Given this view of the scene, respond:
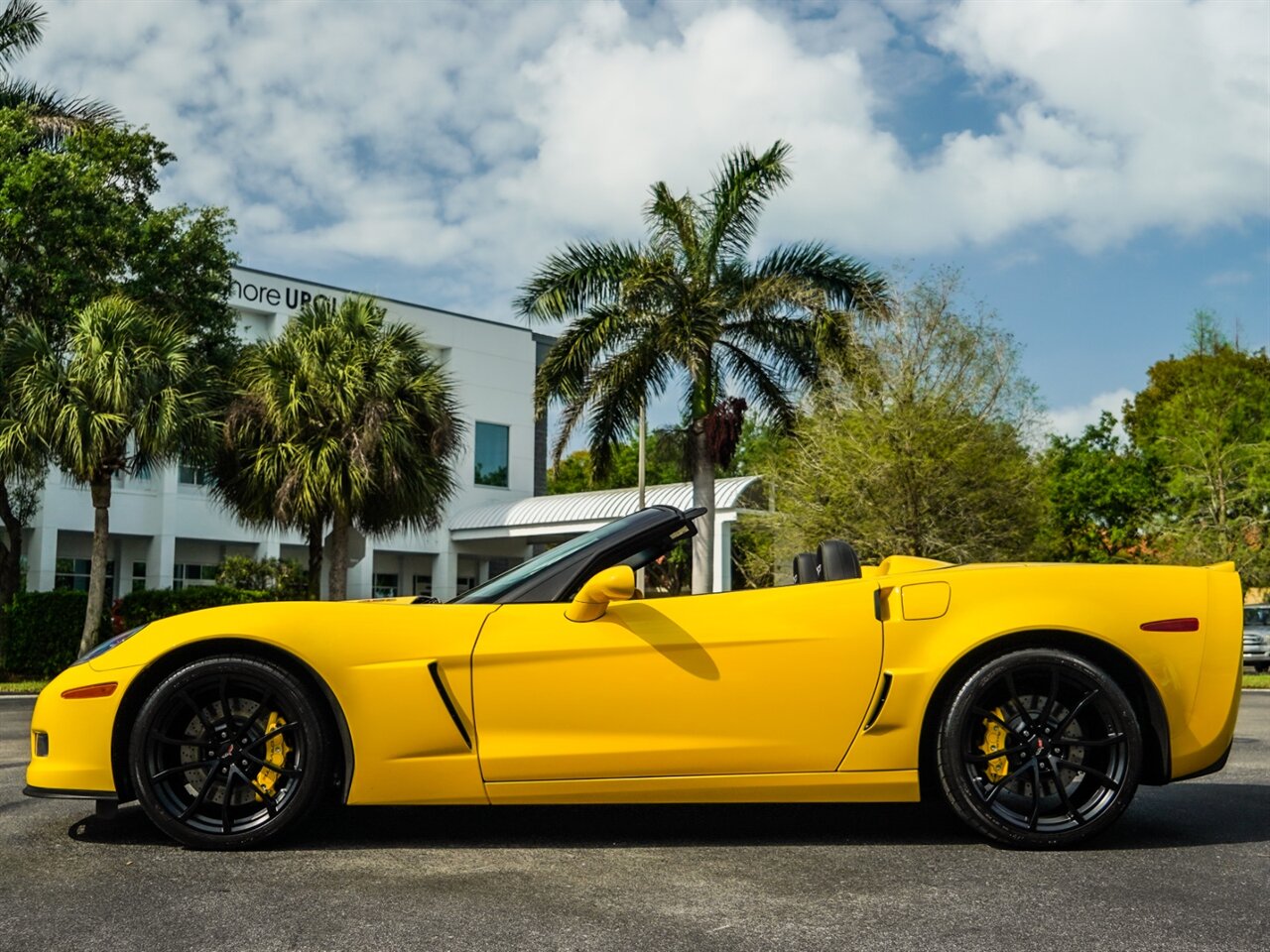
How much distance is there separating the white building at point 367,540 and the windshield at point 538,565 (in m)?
27.7

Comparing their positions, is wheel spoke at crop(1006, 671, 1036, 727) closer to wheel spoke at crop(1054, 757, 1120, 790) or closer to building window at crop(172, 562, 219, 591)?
wheel spoke at crop(1054, 757, 1120, 790)

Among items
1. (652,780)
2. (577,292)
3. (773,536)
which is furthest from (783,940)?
(773,536)

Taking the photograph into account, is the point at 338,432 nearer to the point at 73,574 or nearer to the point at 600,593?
the point at 73,574

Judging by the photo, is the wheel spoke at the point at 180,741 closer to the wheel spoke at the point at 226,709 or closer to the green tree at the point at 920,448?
the wheel spoke at the point at 226,709

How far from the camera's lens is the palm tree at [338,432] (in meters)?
22.6

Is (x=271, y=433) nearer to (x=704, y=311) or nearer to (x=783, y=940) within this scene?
(x=704, y=311)

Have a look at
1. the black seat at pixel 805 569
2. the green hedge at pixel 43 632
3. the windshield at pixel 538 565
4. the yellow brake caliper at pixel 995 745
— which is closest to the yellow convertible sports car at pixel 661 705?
the yellow brake caliper at pixel 995 745

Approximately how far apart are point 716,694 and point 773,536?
2292 cm

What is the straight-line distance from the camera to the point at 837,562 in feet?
15.9

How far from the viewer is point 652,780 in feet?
14.3

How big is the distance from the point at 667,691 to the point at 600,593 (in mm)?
408

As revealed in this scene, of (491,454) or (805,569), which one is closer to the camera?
(805,569)

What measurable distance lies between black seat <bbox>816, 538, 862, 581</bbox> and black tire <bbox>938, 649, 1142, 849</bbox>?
62cm

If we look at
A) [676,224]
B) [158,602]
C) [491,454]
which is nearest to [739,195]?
[676,224]
